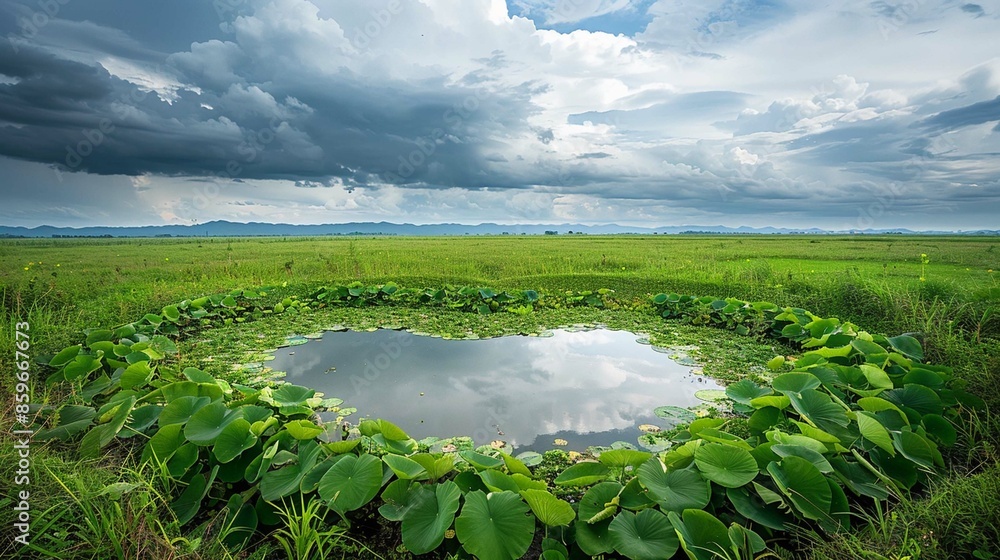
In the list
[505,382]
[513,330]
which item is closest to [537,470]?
[505,382]

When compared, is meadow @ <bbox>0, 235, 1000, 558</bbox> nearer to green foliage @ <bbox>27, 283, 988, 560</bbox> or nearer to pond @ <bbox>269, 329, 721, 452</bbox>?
green foliage @ <bbox>27, 283, 988, 560</bbox>

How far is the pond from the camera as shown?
4.12m

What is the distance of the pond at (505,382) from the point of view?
13.5 ft

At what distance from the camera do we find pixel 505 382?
5.26 m

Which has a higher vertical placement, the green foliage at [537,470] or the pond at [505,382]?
the green foliage at [537,470]

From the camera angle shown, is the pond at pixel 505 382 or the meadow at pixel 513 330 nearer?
the meadow at pixel 513 330

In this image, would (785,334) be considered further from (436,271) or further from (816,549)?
(436,271)

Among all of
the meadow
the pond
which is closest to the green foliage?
the meadow

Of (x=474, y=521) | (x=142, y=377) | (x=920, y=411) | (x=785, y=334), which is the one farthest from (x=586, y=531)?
Answer: (x=785, y=334)

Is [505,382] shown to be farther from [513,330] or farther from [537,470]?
[513,330]

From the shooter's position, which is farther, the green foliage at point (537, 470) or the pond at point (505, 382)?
the pond at point (505, 382)

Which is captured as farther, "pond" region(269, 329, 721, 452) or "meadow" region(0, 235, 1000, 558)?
"pond" region(269, 329, 721, 452)

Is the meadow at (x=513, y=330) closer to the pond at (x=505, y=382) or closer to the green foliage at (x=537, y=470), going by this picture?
the green foliage at (x=537, y=470)

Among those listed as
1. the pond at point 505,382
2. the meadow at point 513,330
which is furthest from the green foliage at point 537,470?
the pond at point 505,382
